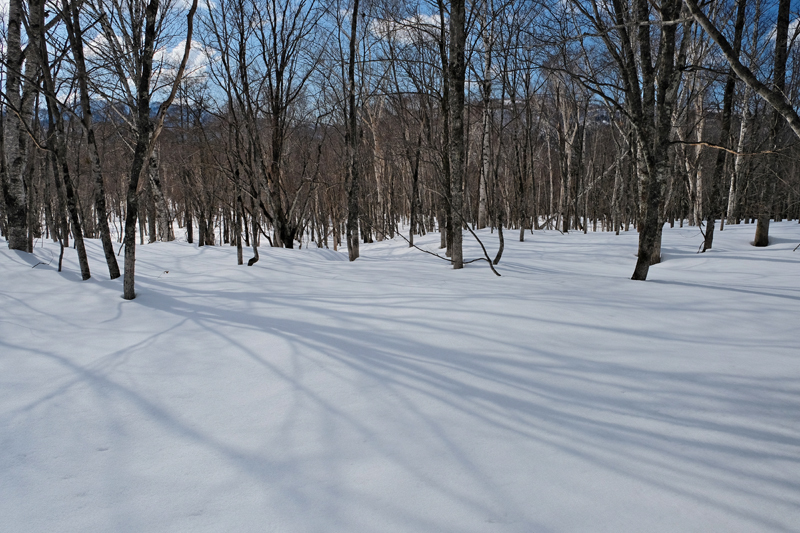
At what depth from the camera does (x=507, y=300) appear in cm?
388

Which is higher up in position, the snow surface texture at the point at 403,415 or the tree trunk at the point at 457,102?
the tree trunk at the point at 457,102

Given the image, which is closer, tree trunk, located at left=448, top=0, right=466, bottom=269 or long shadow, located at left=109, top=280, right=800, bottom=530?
long shadow, located at left=109, top=280, right=800, bottom=530

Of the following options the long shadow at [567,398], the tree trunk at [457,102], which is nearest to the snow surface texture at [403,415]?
the long shadow at [567,398]

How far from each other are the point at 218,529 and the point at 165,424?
2.65 feet

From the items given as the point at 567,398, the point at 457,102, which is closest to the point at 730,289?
the point at 567,398

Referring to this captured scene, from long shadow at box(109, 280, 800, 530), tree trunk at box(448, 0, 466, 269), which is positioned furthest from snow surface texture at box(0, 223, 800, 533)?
tree trunk at box(448, 0, 466, 269)

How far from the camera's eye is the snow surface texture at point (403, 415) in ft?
4.79

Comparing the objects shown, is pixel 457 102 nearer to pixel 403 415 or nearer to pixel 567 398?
pixel 567 398

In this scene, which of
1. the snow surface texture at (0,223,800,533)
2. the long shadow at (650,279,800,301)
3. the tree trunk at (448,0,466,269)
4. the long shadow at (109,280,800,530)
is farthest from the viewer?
the tree trunk at (448,0,466,269)

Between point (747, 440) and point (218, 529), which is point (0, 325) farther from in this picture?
point (747, 440)

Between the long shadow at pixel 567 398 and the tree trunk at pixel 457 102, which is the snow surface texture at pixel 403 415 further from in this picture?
the tree trunk at pixel 457 102

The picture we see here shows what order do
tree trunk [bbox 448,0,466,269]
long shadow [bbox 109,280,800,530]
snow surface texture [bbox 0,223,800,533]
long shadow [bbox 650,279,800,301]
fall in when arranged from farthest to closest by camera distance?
1. tree trunk [bbox 448,0,466,269]
2. long shadow [bbox 650,279,800,301]
3. long shadow [bbox 109,280,800,530]
4. snow surface texture [bbox 0,223,800,533]

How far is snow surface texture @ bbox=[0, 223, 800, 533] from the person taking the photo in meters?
1.46

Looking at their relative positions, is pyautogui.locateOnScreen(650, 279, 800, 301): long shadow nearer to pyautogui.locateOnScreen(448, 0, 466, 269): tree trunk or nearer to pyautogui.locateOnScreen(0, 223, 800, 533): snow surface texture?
pyautogui.locateOnScreen(0, 223, 800, 533): snow surface texture
